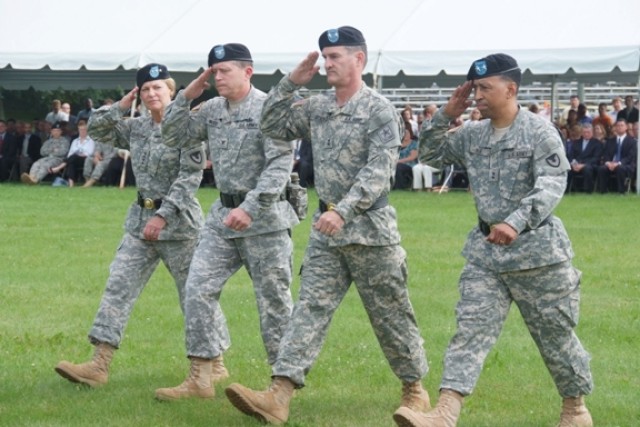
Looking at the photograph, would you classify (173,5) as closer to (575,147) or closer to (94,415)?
(575,147)

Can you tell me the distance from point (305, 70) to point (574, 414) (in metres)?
2.41

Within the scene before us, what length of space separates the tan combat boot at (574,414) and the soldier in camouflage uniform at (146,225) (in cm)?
276

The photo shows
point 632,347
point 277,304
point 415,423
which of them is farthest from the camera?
point 632,347

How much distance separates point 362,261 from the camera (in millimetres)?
7758

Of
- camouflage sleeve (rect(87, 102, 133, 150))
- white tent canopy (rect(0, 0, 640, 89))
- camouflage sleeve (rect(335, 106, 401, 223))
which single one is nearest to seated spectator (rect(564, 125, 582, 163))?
white tent canopy (rect(0, 0, 640, 89))

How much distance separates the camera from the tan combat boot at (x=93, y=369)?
895 centimetres

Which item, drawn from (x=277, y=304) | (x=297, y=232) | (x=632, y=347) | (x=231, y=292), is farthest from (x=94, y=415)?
→ (x=297, y=232)

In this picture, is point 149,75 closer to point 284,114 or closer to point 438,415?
point 284,114

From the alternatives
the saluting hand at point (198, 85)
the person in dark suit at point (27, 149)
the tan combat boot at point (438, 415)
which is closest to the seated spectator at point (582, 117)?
the person in dark suit at point (27, 149)

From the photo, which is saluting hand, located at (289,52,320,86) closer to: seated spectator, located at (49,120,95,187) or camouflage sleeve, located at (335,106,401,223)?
camouflage sleeve, located at (335,106,401,223)

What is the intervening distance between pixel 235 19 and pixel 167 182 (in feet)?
64.8

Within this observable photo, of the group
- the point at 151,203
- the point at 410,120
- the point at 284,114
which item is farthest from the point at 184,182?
the point at 410,120

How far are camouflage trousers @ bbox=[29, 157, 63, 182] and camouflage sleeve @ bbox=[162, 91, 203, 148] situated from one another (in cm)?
2277

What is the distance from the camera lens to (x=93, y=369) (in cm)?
902
